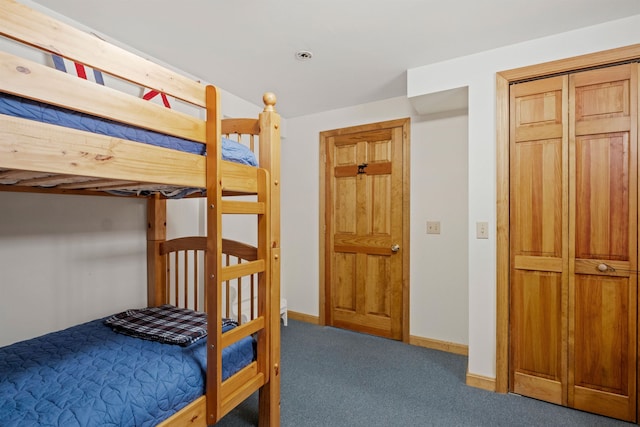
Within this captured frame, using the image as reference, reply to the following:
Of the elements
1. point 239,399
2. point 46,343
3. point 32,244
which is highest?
point 32,244

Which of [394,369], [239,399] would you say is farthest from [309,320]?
[239,399]

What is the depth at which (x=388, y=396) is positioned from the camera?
6.45ft

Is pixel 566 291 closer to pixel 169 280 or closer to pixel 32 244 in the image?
pixel 169 280

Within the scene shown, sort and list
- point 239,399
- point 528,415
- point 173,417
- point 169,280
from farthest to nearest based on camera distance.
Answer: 1. point 169,280
2. point 528,415
3. point 239,399
4. point 173,417

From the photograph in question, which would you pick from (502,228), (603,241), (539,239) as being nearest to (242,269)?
(502,228)

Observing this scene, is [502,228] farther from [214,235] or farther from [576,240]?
[214,235]

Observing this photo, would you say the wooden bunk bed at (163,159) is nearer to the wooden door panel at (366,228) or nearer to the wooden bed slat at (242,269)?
the wooden bed slat at (242,269)

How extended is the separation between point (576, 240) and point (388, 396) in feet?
4.95

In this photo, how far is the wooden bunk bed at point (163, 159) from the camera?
2.48 ft

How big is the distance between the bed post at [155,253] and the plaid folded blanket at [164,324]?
212 millimetres

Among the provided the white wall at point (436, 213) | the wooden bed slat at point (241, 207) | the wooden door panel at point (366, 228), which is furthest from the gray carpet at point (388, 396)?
the wooden bed slat at point (241, 207)

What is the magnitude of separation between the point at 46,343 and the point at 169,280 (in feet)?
2.64

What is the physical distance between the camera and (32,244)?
1.60 meters

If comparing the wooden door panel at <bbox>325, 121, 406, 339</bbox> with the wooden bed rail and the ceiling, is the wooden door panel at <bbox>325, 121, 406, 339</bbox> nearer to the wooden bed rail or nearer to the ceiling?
the ceiling
